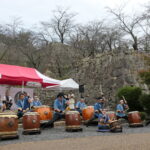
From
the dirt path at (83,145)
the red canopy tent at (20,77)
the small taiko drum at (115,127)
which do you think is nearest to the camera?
the dirt path at (83,145)

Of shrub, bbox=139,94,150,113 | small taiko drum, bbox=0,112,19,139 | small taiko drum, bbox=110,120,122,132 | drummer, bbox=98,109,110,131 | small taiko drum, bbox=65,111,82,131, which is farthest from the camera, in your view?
shrub, bbox=139,94,150,113

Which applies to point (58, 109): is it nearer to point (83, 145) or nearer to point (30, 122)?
point (30, 122)

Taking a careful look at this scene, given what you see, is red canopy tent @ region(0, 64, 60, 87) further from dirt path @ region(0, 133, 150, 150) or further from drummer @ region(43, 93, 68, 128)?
dirt path @ region(0, 133, 150, 150)

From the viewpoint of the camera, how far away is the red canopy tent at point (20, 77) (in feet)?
45.6

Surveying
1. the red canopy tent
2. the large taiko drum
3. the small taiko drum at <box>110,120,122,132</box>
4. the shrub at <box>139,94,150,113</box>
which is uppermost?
the red canopy tent

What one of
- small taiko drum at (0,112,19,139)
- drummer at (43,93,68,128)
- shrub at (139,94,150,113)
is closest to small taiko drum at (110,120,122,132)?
drummer at (43,93,68,128)

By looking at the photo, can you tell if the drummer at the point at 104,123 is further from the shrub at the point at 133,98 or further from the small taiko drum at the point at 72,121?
the shrub at the point at 133,98

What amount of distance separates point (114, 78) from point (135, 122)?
861 cm

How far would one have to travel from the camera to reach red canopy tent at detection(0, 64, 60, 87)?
13.9 meters

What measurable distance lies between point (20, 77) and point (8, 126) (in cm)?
510

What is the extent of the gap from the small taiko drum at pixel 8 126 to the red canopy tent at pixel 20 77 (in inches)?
176

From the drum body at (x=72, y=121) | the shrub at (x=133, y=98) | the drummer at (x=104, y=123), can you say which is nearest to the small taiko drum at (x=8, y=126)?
the drum body at (x=72, y=121)

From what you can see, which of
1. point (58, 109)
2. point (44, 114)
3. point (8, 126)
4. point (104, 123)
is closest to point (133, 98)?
point (104, 123)

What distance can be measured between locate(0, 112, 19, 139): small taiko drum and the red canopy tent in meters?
4.46
